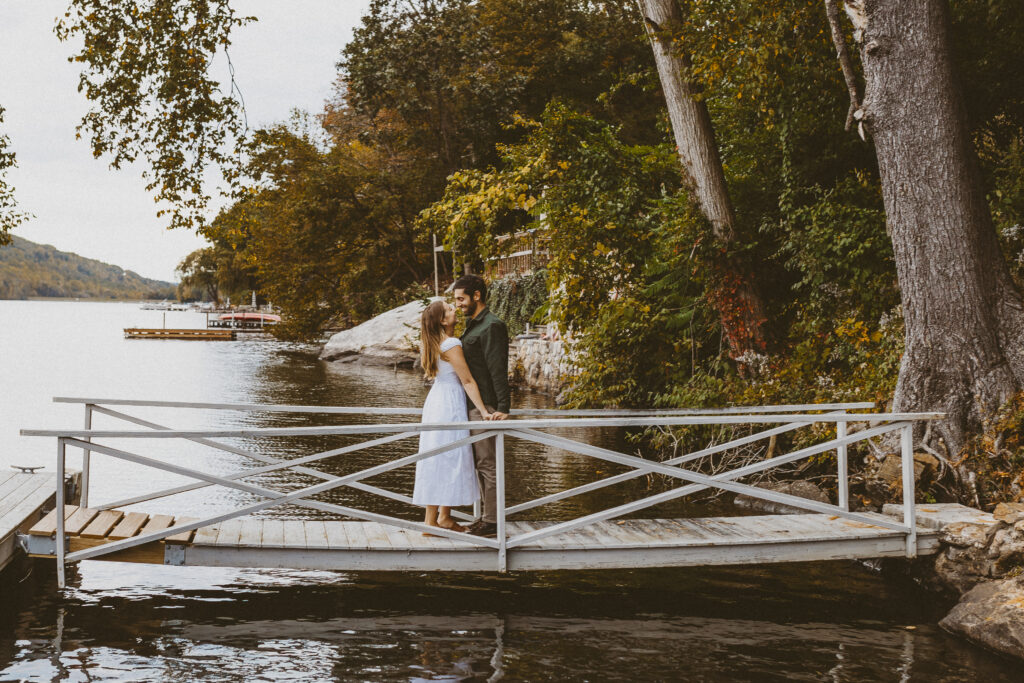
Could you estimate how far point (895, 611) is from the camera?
745 cm

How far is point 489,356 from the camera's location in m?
6.81

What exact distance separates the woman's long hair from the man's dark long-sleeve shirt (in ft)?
0.74

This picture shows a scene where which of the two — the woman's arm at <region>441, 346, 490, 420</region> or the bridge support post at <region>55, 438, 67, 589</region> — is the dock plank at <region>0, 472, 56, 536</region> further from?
the woman's arm at <region>441, 346, 490, 420</region>

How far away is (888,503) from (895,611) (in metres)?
1.19

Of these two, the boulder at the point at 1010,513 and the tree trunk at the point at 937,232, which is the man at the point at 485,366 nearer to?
the boulder at the point at 1010,513

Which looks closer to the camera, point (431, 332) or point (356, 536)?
point (431, 332)

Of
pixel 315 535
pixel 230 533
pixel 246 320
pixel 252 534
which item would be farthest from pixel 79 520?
pixel 246 320

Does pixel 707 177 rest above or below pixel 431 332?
above

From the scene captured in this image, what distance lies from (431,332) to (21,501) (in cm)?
431

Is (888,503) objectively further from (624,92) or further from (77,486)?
(624,92)

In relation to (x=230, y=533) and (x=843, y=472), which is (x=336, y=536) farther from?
(x=843, y=472)

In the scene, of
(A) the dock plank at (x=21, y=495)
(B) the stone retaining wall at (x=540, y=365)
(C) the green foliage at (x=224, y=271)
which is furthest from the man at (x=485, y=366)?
(C) the green foliage at (x=224, y=271)

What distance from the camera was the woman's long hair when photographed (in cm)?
670

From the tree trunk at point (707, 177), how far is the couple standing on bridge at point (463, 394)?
742 cm
